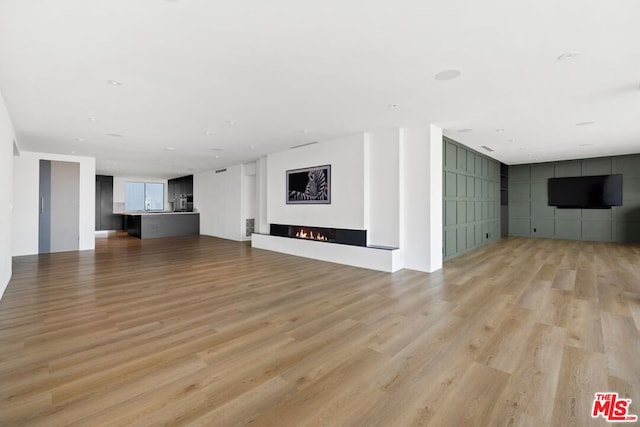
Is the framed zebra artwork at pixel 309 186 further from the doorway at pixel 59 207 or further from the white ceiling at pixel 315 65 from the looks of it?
the doorway at pixel 59 207

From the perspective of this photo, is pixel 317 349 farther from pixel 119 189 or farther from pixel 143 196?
pixel 143 196

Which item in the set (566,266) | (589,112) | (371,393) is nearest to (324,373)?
(371,393)

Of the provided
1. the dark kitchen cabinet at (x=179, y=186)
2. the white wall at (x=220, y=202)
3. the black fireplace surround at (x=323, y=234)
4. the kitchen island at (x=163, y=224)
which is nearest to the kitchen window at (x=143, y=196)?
the dark kitchen cabinet at (x=179, y=186)

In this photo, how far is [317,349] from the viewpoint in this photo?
248cm

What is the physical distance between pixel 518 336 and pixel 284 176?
6146mm

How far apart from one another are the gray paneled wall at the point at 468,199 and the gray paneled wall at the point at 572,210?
1.81 m

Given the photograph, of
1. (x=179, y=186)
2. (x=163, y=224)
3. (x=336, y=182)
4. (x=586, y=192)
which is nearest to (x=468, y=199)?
(x=336, y=182)

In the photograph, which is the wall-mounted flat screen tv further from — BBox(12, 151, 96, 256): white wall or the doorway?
BBox(12, 151, 96, 256): white wall

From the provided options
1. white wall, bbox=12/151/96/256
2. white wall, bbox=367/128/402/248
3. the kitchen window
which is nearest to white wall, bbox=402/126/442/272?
white wall, bbox=367/128/402/248

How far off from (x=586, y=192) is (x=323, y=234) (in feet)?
29.1

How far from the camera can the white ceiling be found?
216 cm

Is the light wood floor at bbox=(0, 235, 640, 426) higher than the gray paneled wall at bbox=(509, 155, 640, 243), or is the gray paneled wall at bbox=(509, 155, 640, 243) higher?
the gray paneled wall at bbox=(509, 155, 640, 243)

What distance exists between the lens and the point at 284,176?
770cm

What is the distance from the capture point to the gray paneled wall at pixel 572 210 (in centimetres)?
851
